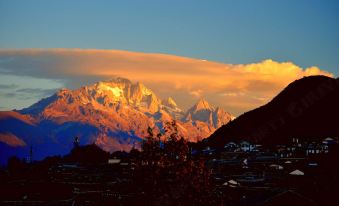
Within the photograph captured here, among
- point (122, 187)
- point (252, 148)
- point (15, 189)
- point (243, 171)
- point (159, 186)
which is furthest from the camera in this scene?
point (252, 148)

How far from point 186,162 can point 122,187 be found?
6593cm

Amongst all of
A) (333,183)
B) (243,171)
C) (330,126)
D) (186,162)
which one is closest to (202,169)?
(186,162)

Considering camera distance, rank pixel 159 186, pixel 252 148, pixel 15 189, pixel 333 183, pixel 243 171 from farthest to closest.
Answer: pixel 252 148 < pixel 243 171 < pixel 15 189 < pixel 333 183 < pixel 159 186

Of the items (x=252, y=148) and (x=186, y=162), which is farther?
(x=252, y=148)

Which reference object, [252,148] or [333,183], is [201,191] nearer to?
[333,183]

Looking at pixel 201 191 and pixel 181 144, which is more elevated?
pixel 181 144

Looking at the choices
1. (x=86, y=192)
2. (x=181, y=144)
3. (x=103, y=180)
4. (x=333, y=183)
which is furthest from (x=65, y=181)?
(x=181, y=144)

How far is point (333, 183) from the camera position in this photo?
76.4 metres

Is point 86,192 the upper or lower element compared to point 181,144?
lower

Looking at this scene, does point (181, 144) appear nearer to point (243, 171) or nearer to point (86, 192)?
point (86, 192)

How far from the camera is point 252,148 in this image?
593 feet

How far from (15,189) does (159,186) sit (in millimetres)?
62849

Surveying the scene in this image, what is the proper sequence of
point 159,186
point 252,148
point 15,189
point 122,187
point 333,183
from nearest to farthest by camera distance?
point 159,186
point 333,183
point 15,189
point 122,187
point 252,148

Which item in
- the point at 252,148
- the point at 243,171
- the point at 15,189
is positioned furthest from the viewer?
the point at 252,148
